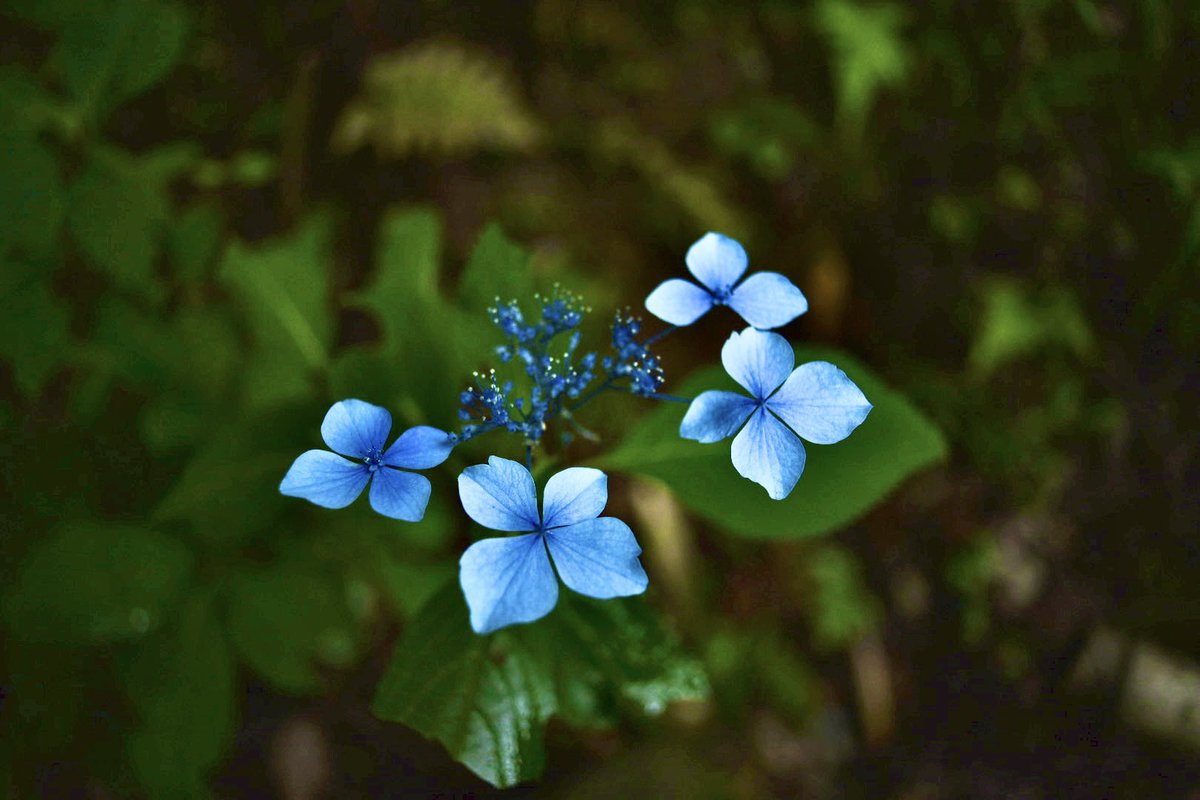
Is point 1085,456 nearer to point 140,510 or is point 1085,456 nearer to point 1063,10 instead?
point 1063,10

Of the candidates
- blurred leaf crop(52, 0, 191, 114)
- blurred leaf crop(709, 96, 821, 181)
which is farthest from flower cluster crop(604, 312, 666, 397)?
blurred leaf crop(709, 96, 821, 181)

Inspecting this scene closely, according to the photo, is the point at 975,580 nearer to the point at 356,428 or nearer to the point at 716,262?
the point at 716,262

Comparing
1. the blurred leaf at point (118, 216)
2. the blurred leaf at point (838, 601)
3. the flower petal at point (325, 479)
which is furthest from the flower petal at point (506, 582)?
the blurred leaf at point (838, 601)

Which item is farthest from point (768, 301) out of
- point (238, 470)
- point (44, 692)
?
point (44, 692)

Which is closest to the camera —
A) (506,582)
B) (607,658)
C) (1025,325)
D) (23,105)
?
(506,582)

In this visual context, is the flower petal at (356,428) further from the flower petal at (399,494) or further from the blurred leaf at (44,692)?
the blurred leaf at (44,692)

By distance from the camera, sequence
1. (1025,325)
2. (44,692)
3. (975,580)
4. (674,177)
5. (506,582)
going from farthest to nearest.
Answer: (674,177), (975,580), (1025,325), (44,692), (506,582)
